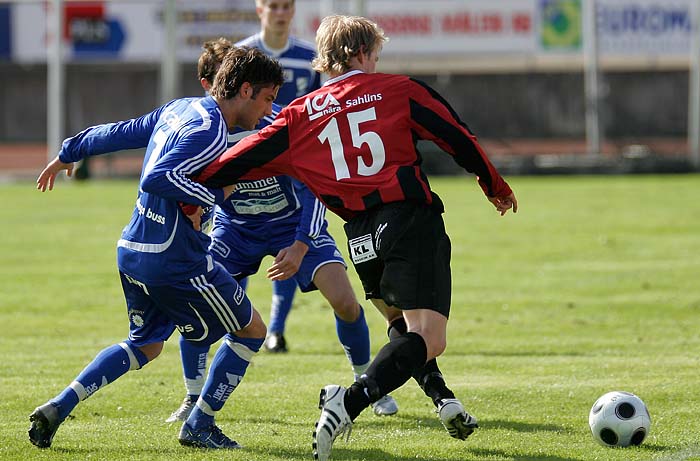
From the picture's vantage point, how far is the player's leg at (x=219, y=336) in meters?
5.47

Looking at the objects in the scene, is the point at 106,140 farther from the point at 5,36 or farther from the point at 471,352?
the point at 5,36

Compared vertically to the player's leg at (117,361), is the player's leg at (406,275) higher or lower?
higher

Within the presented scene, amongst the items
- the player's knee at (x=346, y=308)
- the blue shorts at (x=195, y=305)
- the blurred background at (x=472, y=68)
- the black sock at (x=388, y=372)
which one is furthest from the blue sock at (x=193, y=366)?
the blurred background at (x=472, y=68)

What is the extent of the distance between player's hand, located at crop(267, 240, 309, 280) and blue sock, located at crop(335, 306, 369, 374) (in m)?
0.87

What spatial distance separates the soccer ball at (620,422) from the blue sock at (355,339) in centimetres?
152

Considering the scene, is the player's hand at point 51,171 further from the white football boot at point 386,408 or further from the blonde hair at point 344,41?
the white football boot at point 386,408

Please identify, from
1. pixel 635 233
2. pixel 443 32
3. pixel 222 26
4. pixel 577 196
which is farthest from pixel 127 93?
pixel 635 233

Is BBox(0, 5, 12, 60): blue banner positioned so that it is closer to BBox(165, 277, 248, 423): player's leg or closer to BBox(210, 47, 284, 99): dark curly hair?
BBox(165, 277, 248, 423): player's leg

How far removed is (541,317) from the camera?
994cm

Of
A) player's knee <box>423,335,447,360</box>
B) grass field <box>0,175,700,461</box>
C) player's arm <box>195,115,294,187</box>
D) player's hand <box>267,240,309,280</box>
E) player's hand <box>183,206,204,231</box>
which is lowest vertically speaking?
grass field <box>0,175,700,461</box>

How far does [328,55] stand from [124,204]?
15.7m

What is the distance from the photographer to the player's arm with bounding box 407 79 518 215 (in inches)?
206

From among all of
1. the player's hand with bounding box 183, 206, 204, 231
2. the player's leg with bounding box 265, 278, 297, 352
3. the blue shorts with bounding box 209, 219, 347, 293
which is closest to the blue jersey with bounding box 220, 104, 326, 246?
the blue shorts with bounding box 209, 219, 347, 293

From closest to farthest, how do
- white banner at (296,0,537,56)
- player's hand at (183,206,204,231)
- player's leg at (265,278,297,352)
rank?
1. player's hand at (183,206,204,231)
2. player's leg at (265,278,297,352)
3. white banner at (296,0,537,56)
